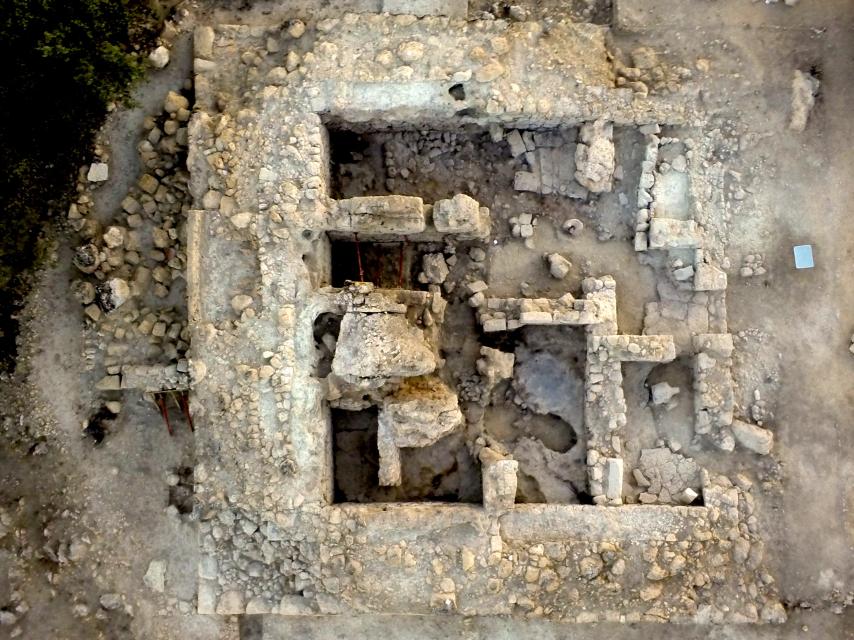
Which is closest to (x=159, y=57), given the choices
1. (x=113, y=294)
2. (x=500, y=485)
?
(x=113, y=294)

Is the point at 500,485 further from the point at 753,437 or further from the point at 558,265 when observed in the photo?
the point at 753,437

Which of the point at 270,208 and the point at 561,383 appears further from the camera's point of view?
the point at 561,383

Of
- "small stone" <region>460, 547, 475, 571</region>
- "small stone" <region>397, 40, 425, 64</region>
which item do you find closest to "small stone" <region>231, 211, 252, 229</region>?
"small stone" <region>397, 40, 425, 64</region>

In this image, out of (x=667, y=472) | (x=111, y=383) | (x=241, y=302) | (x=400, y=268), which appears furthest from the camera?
(x=400, y=268)

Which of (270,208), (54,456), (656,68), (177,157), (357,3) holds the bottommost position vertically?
(54,456)

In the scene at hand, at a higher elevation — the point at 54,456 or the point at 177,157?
the point at 177,157

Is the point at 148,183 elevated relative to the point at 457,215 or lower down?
elevated

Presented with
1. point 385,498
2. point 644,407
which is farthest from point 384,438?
point 644,407

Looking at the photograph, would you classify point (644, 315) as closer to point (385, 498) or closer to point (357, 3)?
point (385, 498)
